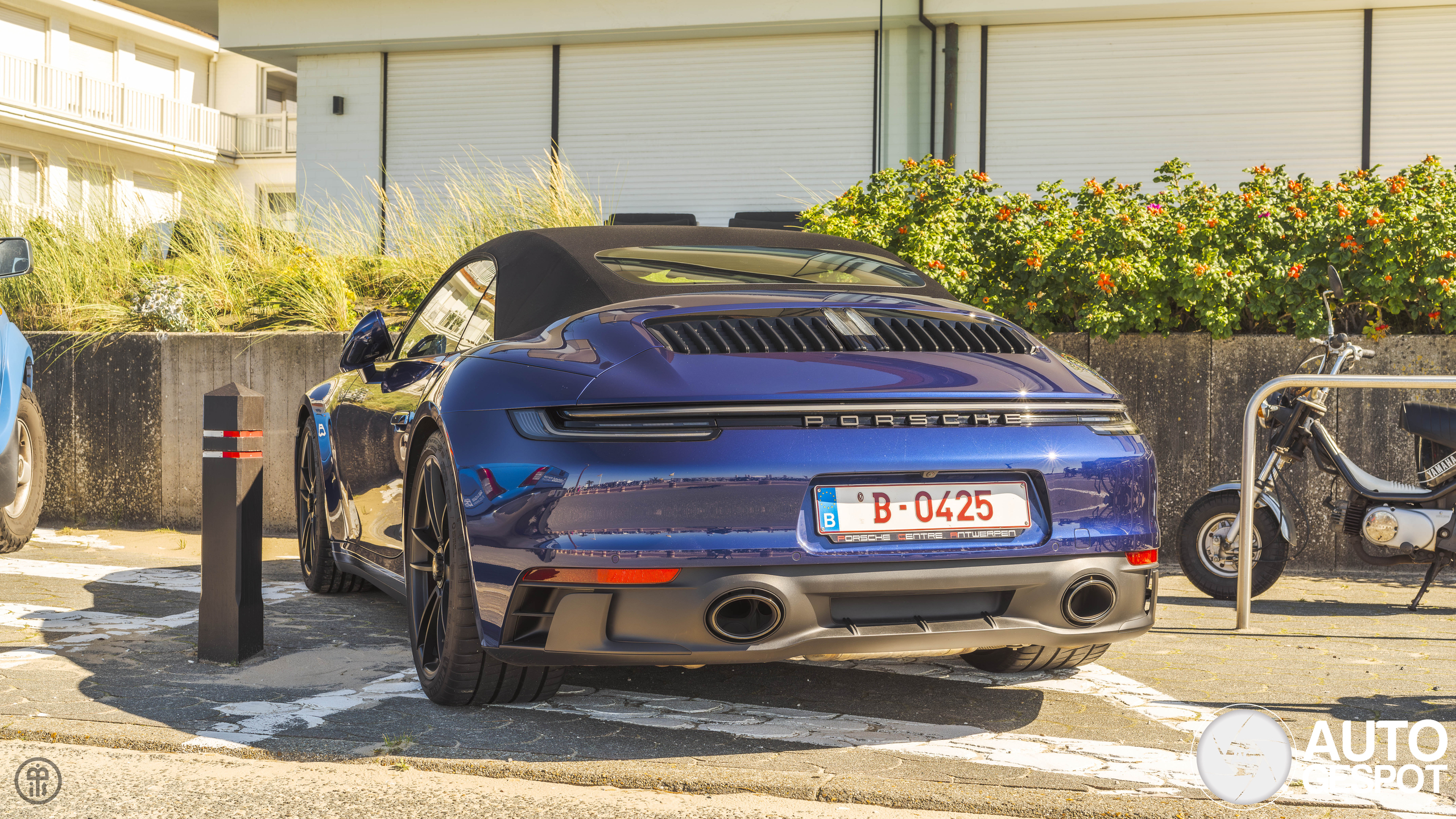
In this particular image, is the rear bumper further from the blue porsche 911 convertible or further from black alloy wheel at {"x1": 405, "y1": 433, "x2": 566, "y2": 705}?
black alloy wheel at {"x1": 405, "y1": 433, "x2": 566, "y2": 705}

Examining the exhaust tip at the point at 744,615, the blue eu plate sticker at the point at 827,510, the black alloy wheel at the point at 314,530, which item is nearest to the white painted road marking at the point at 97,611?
the black alloy wheel at the point at 314,530

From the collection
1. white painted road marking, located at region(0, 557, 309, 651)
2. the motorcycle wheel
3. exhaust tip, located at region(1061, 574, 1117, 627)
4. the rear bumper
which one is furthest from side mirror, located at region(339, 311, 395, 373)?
the motorcycle wheel

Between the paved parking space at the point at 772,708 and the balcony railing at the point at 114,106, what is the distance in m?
26.5

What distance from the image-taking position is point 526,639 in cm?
314

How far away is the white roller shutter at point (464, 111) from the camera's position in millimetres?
17328

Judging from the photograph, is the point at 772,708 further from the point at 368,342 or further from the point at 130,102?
the point at 130,102

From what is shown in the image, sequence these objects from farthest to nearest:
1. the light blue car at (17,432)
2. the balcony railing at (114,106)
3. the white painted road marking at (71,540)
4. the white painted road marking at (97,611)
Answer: the balcony railing at (114,106), the white painted road marking at (71,540), the light blue car at (17,432), the white painted road marking at (97,611)

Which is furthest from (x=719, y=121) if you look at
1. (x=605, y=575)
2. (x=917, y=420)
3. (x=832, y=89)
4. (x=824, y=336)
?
(x=605, y=575)

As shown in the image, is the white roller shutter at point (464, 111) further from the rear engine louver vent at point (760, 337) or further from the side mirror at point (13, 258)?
the rear engine louver vent at point (760, 337)

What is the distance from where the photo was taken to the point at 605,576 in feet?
9.87

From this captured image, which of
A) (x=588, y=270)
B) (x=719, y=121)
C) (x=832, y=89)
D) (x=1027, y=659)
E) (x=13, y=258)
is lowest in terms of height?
(x=1027, y=659)

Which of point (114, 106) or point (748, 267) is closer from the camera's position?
point (748, 267)

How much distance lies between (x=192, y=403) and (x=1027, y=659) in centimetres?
613

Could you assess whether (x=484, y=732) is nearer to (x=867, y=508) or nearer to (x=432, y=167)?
(x=867, y=508)
